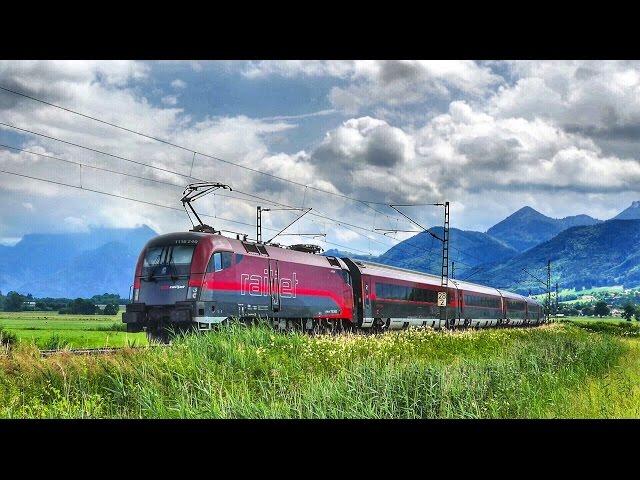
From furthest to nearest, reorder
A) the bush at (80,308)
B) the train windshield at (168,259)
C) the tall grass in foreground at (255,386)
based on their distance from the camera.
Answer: the bush at (80,308), the train windshield at (168,259), the tall grass in foreground at (255,386)

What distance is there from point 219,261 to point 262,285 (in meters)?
2.55

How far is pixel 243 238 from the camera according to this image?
24109 millimetres

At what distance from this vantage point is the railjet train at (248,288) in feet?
71.0

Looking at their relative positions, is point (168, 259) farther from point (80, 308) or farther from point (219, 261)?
point (80, 308)

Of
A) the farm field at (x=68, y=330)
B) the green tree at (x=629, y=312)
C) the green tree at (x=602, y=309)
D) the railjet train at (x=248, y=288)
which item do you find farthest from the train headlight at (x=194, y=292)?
the green tree at (x=602, y=309)

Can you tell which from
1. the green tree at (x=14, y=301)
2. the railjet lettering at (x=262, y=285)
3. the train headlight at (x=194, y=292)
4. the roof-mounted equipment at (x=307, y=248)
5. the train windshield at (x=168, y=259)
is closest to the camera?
the train headlight at (x=194, y=292)

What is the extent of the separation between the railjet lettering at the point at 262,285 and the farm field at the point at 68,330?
12.1ft

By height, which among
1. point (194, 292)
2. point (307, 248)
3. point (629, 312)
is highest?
point (307, 248)

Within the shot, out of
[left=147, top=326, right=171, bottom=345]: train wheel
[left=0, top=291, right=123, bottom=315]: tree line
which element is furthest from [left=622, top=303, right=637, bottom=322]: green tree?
[left=147, top=326, right=171, bottom=345]: train wheel

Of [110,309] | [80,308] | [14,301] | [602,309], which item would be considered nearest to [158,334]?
[110,309]

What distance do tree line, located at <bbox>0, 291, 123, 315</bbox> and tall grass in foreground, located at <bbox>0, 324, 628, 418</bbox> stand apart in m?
17.9

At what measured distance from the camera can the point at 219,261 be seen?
2214 cm

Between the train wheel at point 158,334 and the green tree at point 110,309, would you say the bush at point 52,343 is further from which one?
the green tree at point 110,309
